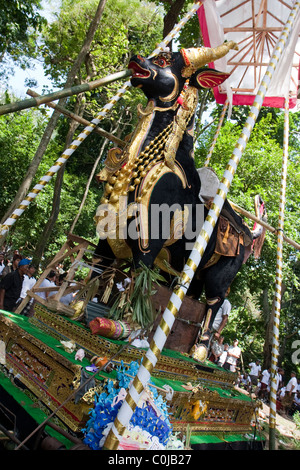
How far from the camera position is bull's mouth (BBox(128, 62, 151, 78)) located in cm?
431

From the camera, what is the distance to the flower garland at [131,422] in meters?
2.46

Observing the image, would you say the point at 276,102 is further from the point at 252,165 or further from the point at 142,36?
the point at 142,36

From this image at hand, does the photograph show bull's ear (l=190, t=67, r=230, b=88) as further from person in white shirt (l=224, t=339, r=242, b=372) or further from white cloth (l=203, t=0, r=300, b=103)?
person in white shirt (l=224, t=339, r=242, b=372)

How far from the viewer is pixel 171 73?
4.60m

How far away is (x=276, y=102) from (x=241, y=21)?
1.61m

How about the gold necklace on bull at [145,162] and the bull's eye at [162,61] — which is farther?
the bull's eye at [162,61]

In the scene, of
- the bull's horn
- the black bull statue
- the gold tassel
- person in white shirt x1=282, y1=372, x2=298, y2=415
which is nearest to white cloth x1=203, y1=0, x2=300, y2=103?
the bull's horn

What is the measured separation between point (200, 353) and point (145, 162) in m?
2.69

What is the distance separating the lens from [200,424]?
13.8ft

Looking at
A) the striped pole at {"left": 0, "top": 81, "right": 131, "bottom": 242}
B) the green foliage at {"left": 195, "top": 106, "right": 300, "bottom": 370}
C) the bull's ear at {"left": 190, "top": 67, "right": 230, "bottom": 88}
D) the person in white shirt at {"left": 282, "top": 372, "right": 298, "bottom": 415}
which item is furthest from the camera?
the person in white shirt at {"left": 282, "top": 372, "right": 298, "bottom": 415}

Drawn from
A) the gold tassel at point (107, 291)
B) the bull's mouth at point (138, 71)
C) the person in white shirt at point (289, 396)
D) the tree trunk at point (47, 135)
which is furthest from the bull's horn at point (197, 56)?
the person in white shirt at point (289, 396)

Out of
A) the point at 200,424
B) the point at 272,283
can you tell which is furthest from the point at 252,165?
the point at 200,424

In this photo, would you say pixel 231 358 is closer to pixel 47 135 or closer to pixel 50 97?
pixel 47 135

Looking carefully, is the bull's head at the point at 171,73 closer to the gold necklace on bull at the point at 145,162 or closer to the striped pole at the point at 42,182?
the gold necklace on bull at the point at 145,162
